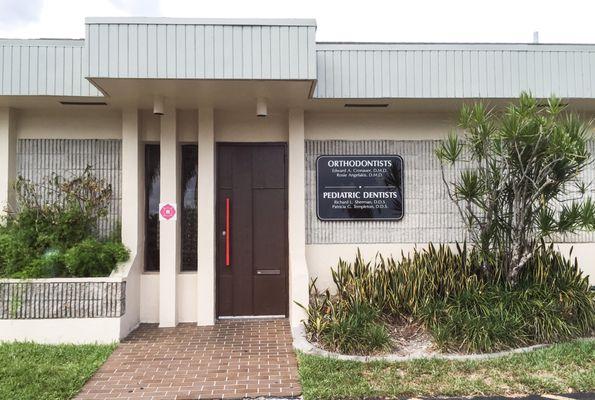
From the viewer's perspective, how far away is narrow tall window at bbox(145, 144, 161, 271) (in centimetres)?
770

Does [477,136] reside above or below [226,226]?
above

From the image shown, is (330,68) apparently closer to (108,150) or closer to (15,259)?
(108,150)

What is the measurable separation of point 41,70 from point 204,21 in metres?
2.53

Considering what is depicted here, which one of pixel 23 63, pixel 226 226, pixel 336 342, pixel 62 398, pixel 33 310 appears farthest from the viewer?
pixel 226 226

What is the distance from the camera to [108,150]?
7.67 metres

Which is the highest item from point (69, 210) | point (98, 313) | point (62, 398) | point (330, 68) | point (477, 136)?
point (330, 68)

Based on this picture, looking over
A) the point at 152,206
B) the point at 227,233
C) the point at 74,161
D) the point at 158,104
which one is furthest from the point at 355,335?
the point at 74,161

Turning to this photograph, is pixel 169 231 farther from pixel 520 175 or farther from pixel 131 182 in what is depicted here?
pixel 520 175

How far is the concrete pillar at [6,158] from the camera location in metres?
7.31

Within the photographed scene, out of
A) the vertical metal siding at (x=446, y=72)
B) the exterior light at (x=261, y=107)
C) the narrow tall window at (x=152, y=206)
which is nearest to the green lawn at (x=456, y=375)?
the narrow tall window at (x=152, y=206)

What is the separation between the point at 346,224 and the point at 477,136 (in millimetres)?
2424

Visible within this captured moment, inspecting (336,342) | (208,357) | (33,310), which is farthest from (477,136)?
(33,310)

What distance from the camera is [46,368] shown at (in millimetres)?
5266

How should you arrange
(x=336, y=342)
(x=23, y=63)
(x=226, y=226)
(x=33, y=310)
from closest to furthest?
(x=336, y=342), (x=33, y=310), (x=23, y=63), (x=226, y=226)
